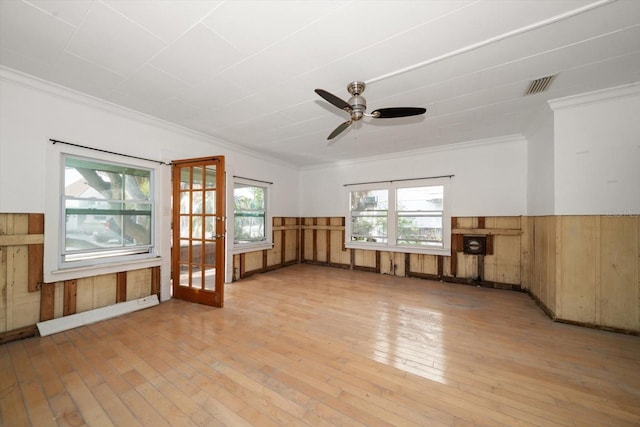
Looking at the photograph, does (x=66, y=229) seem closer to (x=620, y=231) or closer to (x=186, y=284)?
(x=186, y=284)

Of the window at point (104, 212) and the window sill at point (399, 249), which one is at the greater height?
the window at point (104, 212)

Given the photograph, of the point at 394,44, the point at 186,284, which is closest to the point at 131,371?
the point at 186,284

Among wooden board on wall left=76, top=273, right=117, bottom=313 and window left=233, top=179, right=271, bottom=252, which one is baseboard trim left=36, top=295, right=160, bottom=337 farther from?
window left=233, top=179, right=271, bottom=252

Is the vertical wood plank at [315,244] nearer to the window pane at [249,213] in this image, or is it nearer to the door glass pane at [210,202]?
the window pane at [249,213]

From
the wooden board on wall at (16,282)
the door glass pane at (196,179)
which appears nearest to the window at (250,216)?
the door glass pane at (196,179)

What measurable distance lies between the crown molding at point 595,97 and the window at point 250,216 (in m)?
5.19

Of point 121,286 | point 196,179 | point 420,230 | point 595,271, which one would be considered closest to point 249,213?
point 196,179

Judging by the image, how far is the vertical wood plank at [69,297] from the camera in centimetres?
283

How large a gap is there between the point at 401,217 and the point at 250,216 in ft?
11.4

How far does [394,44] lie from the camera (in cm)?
202

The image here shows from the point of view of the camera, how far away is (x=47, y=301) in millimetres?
2701

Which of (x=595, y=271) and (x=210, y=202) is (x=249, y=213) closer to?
(x=210, y=202)


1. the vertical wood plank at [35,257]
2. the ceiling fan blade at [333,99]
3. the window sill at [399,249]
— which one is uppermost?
the ceiling fan blade at [333,99]

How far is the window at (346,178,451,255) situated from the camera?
5023 millimetres
